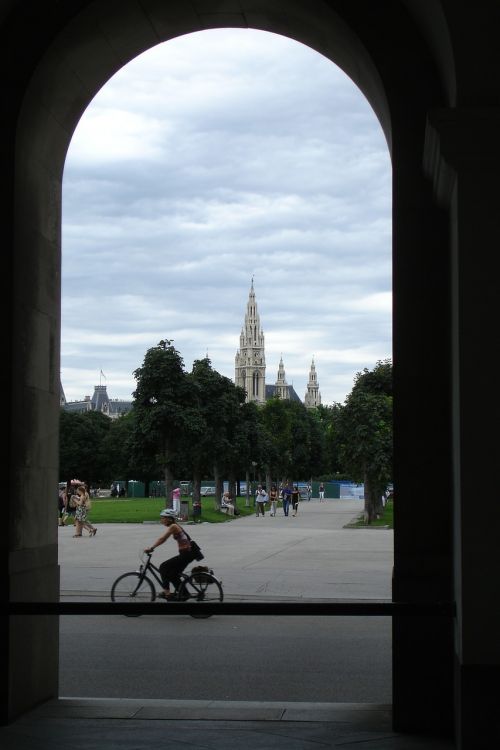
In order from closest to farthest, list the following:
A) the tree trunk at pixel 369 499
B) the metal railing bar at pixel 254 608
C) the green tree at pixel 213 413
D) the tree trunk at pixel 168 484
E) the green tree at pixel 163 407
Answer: the metal railing bar at pixel 254 608 → the tree trunk at pixel 168 484 → the tree trunk at pixel 369 499 → the green tree at pixel 163 407 → the green tree at pixel 213 413

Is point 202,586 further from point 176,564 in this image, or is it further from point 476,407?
point 476,407

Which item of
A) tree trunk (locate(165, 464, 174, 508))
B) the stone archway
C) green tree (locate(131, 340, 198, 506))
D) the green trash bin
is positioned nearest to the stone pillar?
the stone archway

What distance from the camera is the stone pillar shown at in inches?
241

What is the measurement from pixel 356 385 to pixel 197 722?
4241 cm

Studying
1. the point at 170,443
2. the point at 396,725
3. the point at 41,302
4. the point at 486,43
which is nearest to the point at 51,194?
the point at 41,302

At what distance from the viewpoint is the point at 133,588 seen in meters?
16.4

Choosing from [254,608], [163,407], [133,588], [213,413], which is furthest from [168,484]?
[254,608]

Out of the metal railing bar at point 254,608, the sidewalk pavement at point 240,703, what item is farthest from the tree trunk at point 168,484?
the metal railing bar at point 254,608

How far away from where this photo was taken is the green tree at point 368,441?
4406cm

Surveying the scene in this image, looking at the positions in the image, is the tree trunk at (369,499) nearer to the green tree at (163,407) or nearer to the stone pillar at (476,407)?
the green tree at (163,407)

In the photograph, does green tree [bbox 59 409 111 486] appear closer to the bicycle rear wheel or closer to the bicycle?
the bicycle

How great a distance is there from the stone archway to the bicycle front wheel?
7783 millimetres

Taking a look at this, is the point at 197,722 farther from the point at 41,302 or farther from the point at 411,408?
the point at 41,302

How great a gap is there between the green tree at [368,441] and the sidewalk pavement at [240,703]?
2.59 metres
